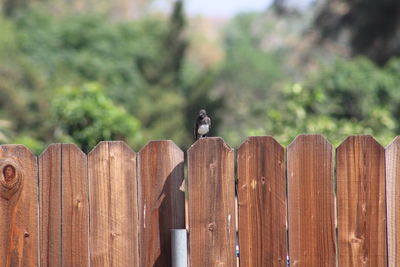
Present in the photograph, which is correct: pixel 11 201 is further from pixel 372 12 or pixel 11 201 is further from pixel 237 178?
pixel 372 12

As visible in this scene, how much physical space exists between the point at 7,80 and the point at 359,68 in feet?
69.5

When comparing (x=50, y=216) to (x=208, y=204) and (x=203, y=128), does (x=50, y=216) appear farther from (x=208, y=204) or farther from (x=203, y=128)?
(x=203, y=128)

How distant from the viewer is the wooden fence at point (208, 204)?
12.7 ft

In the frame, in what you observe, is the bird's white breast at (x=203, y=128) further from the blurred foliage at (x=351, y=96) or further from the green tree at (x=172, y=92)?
the green tree at (x=172, y=92)

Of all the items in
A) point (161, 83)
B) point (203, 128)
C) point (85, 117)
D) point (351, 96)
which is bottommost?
point (203, 128)

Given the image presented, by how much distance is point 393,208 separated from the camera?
12.6 ft

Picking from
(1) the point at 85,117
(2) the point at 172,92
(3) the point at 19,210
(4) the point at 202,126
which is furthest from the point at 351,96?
(2) the point at 172,92

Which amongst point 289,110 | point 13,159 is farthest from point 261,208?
point 289,110

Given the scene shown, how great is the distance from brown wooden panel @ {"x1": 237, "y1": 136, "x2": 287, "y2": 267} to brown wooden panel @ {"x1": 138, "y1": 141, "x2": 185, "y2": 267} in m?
0.32

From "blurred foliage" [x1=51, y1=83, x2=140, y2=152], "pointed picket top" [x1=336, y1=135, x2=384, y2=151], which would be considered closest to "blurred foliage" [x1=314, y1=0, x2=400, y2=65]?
"blurred foliage" [x1=51, y1=83, x2=140, y2=152]

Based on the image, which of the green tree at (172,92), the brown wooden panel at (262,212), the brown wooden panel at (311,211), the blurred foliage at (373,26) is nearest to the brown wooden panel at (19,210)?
the brown wooden panel at (262,212)

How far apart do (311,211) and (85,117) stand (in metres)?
9.27

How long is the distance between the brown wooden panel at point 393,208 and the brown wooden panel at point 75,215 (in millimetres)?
1432

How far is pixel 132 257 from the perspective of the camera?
393 cm
